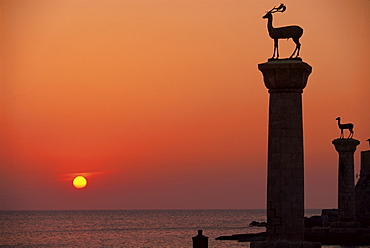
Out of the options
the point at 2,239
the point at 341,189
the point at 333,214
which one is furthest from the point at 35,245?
the point at 341,189

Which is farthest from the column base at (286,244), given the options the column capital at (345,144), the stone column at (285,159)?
the column capital at (345,144)

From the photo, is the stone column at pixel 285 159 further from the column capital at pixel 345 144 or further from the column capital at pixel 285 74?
the column capital at pixel 345 144

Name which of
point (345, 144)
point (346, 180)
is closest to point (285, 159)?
point (345, 144)

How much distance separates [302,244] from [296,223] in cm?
95

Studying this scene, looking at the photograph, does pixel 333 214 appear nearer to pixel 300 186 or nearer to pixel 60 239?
pixel 60 239

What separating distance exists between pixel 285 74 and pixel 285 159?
3.33 m

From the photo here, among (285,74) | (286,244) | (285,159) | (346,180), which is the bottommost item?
(286,244)

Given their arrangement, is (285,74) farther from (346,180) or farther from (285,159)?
(346,180)

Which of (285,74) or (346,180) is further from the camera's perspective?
(346,180)

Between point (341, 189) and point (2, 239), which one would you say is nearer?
point (341, 189)

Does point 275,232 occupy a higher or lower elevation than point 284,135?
lower

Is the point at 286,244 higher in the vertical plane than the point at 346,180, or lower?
lower

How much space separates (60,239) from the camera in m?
127

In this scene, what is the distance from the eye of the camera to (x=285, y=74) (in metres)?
31.3
